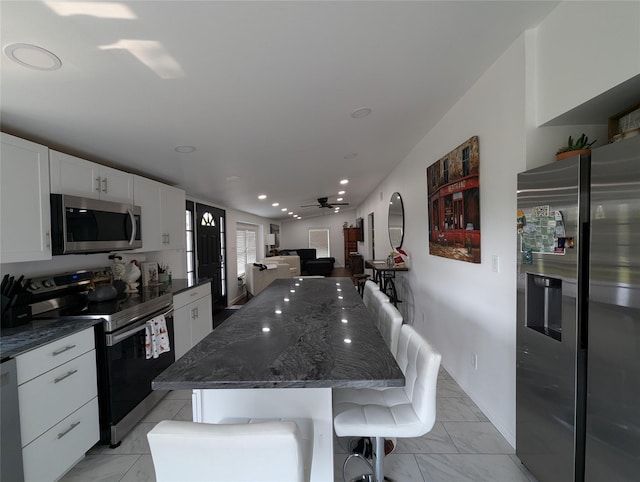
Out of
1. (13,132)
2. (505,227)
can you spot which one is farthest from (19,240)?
(505,227)

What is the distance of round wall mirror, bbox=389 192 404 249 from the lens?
425 centimetres

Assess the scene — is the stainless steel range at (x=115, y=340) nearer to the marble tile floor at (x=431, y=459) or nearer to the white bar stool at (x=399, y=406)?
the marble tile floor at (x=431, y=459)

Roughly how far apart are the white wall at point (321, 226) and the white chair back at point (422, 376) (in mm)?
10778

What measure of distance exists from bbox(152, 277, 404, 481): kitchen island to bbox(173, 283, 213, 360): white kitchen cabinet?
5.14 ft

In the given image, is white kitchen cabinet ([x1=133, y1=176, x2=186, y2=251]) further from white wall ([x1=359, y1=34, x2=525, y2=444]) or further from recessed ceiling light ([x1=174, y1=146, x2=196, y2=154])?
white wall ([x1=359, y1=34, x2=525, y2=444])

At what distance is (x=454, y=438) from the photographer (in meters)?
1.91

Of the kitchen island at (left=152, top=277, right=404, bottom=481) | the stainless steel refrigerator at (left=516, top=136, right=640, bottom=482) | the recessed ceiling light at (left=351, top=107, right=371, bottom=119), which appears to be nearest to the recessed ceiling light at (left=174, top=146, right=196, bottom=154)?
the recessed ceiling light at (left=351, top=107, right=371, bottom=119)

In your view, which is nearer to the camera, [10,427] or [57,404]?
[10,427]

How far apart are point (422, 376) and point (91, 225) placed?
8.43 ft

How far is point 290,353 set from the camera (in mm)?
1197

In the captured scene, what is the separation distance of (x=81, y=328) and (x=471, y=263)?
2.83 metres

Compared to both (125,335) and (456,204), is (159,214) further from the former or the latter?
(456,204)

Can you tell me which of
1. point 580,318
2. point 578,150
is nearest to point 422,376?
point 580,318

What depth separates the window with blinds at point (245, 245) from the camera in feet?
23.0
